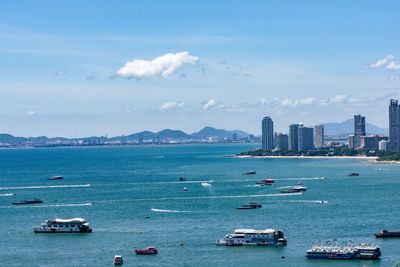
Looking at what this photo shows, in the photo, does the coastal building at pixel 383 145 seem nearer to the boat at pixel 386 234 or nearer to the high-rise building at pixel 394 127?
the high-rise building at pixel 394 127

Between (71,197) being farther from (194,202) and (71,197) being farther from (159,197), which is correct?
(194,202)

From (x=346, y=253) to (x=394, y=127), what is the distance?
472ft

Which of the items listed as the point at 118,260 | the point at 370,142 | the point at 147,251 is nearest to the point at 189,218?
the point at 147,251

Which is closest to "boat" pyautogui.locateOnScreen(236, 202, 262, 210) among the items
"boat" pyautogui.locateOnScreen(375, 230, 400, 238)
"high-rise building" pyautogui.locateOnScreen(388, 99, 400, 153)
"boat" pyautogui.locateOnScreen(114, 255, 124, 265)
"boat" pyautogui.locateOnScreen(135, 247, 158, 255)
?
"boat" pyautogui.locateOnScreen(375, 230, 400, 238)

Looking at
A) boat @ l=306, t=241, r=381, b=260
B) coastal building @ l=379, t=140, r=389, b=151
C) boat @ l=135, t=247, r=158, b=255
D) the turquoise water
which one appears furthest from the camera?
coastal building @ l=379, t=140, r=389, b=151

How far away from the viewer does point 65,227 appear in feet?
169

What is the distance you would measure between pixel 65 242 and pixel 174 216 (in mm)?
10809

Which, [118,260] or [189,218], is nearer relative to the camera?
[118,260]

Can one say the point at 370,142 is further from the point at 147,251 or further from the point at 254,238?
the point at 147,251

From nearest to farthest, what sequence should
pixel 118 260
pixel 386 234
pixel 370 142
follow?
pixel 118 260
pixel 386 234
pixel 370 142

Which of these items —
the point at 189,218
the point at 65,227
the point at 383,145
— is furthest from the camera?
the point at 383,145

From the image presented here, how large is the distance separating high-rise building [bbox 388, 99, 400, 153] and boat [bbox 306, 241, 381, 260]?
134546 mm

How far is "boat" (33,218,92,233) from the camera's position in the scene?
50.7 m

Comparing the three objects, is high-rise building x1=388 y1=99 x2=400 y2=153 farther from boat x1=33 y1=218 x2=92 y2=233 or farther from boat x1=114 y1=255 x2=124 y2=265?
boat x1=114 y1=255 x2=124 y2=265
